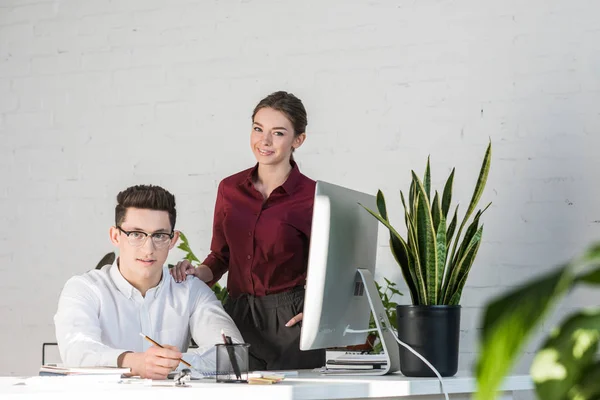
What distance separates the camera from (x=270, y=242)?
249cm

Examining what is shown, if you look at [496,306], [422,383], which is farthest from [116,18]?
[496,306]

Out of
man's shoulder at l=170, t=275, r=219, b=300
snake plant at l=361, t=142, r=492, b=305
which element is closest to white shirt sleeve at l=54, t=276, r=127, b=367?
man's shoulder at l=170, t=275, r=219, b=300

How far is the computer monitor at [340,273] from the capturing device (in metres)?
1.75

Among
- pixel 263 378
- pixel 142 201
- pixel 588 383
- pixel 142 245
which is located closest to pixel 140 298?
pixel 142 245

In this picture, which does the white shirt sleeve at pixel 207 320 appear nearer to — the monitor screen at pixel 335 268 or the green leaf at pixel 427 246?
the monitor screen at pixel 335 268

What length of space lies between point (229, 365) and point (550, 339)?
1.41 metres

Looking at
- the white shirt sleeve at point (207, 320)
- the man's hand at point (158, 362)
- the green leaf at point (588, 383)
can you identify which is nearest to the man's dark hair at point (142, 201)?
the white shirt sleeve at point (207, 320)

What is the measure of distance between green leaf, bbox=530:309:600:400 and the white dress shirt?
5.92 ft

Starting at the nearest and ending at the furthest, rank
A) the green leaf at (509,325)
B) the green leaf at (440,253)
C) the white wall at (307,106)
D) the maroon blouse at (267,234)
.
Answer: the green leaf at (509,325), the green leaf at (440,253), the maroon blouse at (267,234), the white wall at (307,106)

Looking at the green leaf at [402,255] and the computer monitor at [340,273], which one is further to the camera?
the green leaf at [402,255]

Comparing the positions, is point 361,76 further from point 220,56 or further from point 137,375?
point 137,375

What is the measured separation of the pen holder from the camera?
1673 millimetres

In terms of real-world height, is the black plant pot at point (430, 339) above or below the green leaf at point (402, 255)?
below

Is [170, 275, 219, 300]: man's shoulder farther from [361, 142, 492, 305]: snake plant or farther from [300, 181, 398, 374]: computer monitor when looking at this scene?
[361, 142, 492, 305]: snake plant
